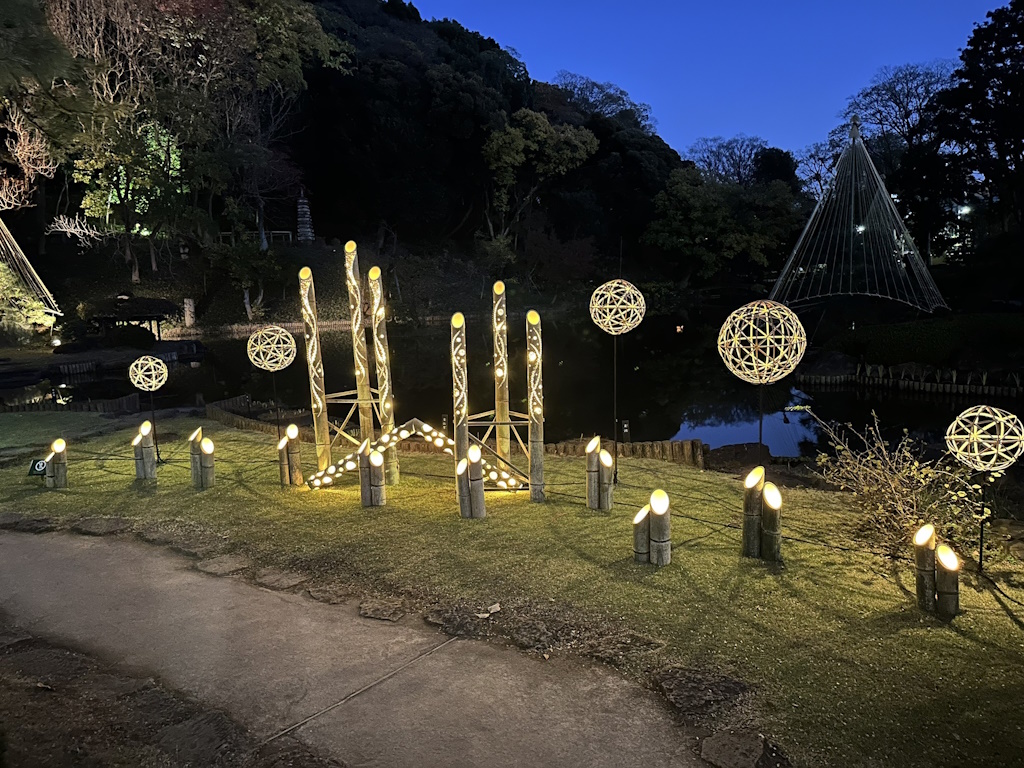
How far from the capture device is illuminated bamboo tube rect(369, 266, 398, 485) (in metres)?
6.43

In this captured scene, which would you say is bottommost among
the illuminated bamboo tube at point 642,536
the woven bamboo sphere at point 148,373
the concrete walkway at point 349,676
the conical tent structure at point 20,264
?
the concrete walkway at point 349,676

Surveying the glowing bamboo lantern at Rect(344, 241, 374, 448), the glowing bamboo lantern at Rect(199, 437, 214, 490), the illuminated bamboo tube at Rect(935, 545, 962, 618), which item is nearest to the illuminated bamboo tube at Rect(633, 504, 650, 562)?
the illuminated bamboo tube at Rect(935, 545, 962, 618)

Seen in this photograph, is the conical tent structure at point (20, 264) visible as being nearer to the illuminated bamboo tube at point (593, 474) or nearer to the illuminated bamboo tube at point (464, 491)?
the illuminated bamboo tube at point (464, 491)

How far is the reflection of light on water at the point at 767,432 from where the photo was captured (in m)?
11.5

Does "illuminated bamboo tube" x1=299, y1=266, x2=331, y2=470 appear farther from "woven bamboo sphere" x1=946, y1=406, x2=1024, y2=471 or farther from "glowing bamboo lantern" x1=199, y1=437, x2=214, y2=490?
"woven bamboo sphere" x1=946, y1=406, x2=1024, y2=471

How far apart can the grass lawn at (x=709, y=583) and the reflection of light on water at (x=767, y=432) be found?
4.64 m

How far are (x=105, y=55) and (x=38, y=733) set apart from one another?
23.8m

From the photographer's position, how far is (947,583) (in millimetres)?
3859

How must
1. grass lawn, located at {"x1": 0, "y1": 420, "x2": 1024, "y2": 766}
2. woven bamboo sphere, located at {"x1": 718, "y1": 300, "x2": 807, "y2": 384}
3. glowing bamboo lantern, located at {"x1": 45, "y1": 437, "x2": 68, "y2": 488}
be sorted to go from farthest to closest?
glowing bamboo lantern, located at {"x1": 45, "y1": 437, "x2": 68, "y2": 488} → woven bamboo sphere, located at {"x1": 718, "y1": 300, "x2": 807, "y2": 384} → grass lawn, located at {"x1": 0, "y1": 420, "x2": 1024, "y2": 766}

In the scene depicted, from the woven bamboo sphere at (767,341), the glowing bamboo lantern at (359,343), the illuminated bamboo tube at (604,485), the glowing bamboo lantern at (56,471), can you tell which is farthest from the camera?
the glowing bamboo lantern at (56,471)

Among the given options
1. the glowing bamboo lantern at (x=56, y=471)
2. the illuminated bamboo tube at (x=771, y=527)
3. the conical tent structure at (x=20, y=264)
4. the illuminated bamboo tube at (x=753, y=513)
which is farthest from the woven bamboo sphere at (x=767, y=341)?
the conical tent structure at (x=20, y=264)

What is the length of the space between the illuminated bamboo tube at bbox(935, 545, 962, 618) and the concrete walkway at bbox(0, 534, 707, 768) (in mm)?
1921

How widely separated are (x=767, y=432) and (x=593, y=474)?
25.2 feet

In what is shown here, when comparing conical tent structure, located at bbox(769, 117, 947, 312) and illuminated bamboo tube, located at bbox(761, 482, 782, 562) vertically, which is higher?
conical tent structure, located at bbox(769, 117, 947, 312)
